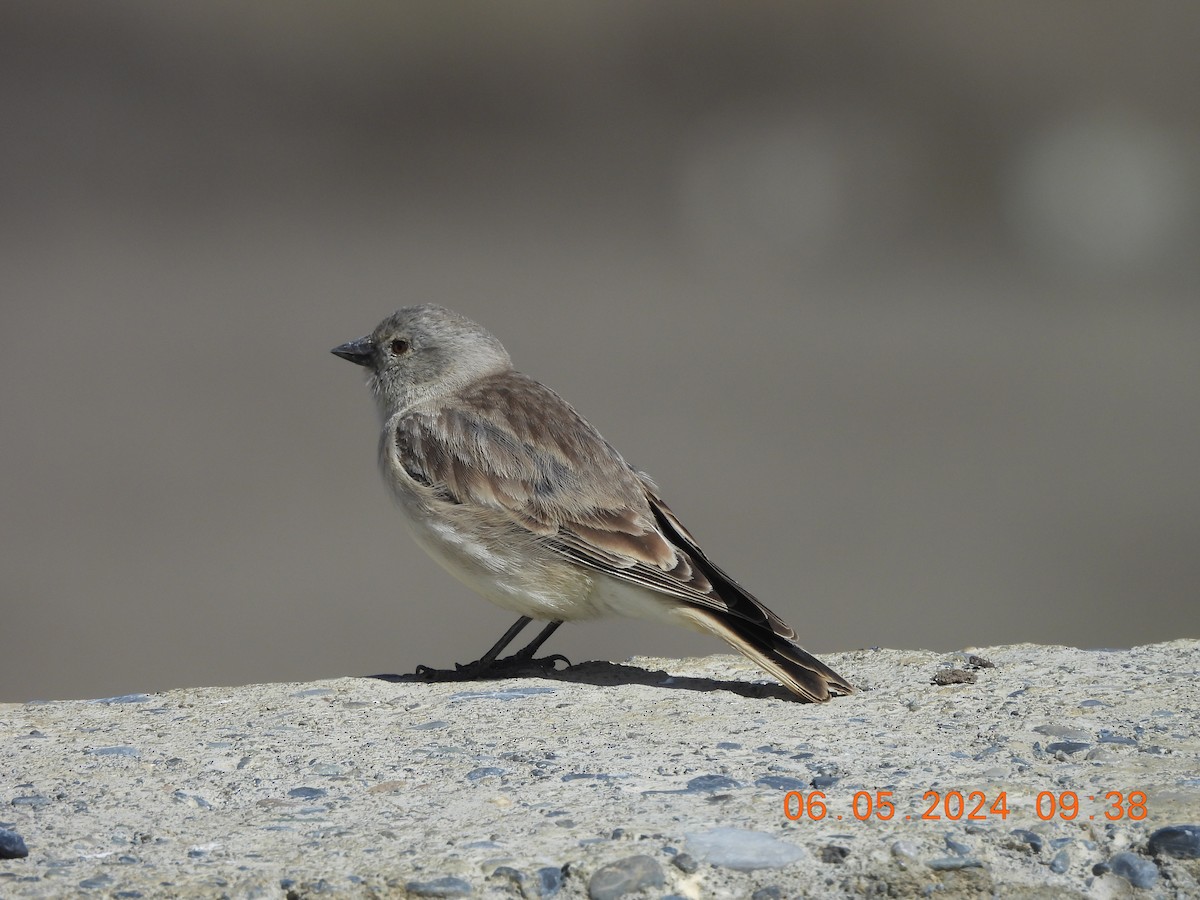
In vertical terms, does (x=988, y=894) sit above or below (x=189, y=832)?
above

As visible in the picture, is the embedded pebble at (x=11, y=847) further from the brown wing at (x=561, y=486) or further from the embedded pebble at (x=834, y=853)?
the brown wing at (x=561, y=486)

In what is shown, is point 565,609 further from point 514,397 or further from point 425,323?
point 425,323

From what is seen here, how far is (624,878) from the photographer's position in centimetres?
240

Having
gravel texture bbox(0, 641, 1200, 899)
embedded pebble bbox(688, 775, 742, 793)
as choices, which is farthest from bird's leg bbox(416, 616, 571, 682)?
embedded pebble bbox(688, 775, 742, 793)

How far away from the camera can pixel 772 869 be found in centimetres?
243

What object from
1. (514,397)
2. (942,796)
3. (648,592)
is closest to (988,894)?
(942,796)

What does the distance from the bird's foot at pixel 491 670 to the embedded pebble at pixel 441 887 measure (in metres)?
2.14

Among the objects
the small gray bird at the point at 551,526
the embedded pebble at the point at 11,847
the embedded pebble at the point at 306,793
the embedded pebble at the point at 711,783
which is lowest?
the embedded pebble at the point at 11,847

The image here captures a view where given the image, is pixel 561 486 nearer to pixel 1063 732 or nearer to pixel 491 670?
pixel 491 670

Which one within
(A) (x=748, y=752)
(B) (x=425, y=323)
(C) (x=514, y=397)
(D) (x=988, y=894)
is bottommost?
(D) (x=988, y=894)

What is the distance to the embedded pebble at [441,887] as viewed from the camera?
7.74 feet

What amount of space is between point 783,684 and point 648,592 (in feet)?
1.82
